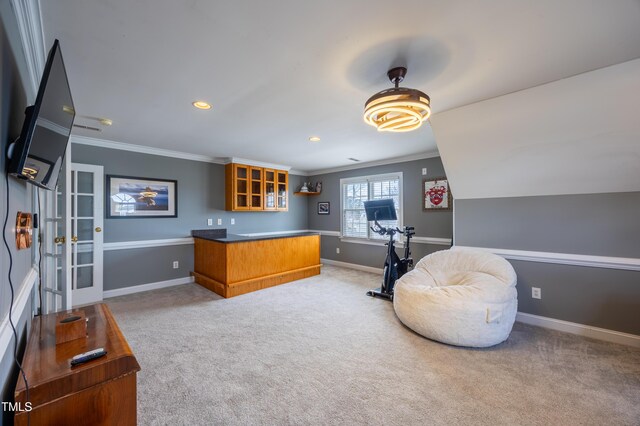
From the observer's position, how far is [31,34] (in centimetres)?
141

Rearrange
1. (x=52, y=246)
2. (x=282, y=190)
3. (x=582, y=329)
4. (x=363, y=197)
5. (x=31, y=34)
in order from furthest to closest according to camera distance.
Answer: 1. (x=282, y=190)
2. (x=363, y=197)
3. (x=582, y=329)
4. (x=52, y=246)
5. (x=31, y=34)

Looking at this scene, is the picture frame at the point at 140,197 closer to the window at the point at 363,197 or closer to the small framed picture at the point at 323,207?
the small framed picture at the point at 323,207

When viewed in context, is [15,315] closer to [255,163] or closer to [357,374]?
[357,374]

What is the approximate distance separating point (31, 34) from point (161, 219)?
3.35m

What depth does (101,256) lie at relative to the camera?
3768 mm

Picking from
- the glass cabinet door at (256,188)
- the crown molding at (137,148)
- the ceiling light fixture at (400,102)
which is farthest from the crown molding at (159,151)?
the ceiling light fixture at (400,102)

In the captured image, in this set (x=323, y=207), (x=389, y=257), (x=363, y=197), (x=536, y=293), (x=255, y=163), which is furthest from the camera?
(x=323, y=207)

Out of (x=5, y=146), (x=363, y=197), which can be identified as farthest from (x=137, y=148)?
(x=363, y=197)

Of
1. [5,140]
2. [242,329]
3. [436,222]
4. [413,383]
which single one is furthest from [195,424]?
[436,222]

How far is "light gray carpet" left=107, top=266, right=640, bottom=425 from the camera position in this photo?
1.66m

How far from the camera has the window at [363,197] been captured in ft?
17.0

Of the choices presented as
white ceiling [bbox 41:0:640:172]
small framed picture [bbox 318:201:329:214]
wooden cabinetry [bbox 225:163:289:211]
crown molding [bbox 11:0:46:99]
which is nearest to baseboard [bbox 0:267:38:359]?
crown molding [bbox 11:0:46:99]

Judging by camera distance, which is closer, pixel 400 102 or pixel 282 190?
pixel 400 102

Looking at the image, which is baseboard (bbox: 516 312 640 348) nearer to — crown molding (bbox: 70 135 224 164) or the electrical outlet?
the electrical outlet
